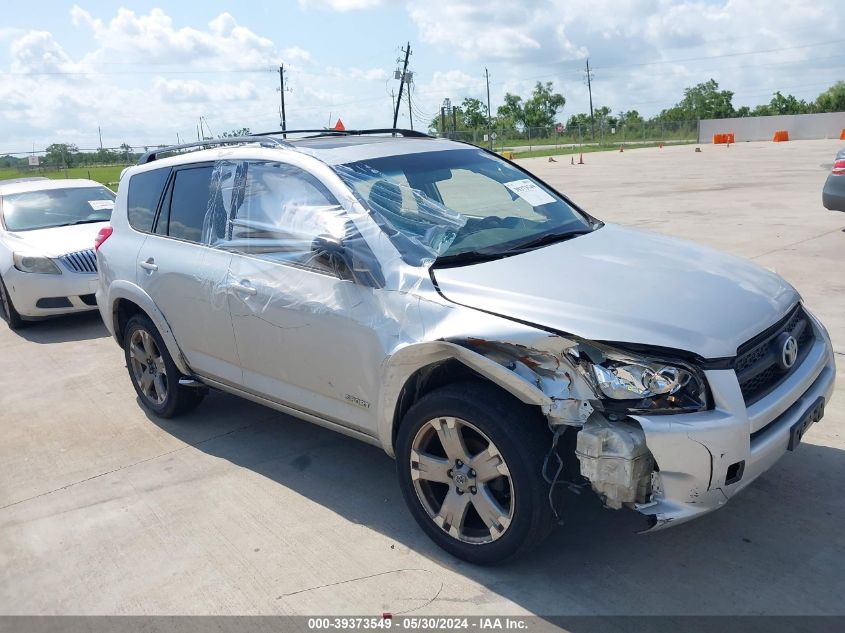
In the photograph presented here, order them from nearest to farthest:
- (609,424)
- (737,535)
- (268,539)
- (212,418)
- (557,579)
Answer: (609,424), (557,579), (737,535), (268,539), (212,418)

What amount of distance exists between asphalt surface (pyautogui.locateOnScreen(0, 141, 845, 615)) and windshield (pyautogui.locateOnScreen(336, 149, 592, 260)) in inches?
53.1

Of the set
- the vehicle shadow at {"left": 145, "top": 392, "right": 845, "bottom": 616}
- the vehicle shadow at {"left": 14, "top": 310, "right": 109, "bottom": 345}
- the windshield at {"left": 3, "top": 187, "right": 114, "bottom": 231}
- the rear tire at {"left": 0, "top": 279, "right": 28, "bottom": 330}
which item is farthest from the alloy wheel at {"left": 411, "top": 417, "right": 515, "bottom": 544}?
the windshield at {"left": 3, "top": 187, "right": 114, "bottom": 231}

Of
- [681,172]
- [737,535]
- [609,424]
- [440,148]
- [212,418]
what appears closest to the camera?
[609,424]

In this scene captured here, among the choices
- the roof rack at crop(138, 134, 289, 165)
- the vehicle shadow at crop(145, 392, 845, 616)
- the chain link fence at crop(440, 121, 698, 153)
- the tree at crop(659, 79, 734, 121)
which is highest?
the tree at crop(659, 79, 734, 121)

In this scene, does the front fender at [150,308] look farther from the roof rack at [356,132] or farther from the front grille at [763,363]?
the front grille at [763,363]

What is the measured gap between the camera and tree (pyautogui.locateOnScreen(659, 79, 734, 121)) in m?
89.2

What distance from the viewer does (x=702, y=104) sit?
9125 cm

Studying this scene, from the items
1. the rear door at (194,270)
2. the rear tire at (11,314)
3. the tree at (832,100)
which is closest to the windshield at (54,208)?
the rear tire at (11,314)

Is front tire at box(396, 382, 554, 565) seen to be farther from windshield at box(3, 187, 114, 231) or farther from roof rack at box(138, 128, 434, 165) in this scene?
windshield at box(3, 187, 114, 231)

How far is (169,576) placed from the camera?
338 cm

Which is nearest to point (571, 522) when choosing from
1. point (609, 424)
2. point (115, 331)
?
point (609, 424)

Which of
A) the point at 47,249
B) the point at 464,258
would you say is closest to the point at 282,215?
the point at 464,258

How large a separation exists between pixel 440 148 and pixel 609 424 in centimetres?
228

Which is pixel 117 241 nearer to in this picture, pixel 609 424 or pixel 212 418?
pixel 212 418
